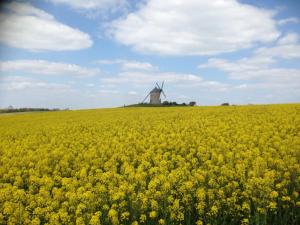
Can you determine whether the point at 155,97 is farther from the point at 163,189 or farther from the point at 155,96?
the point at 163,189

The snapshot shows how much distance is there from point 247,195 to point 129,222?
2.58 metres

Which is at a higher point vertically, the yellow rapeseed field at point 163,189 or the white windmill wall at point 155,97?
the white windmill wall at point 155,97

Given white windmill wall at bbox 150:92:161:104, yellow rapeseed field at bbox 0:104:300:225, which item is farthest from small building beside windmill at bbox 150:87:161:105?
yellow rapeseed field at bbox 0:104:300:225

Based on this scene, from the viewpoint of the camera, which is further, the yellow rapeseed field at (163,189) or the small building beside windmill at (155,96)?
the small building beside windmill at (155,96)

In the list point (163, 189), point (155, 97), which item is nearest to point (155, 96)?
point (155, 97)

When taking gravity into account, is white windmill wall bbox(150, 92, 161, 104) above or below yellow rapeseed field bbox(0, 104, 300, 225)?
above

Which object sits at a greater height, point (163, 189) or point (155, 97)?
point (155, 97)

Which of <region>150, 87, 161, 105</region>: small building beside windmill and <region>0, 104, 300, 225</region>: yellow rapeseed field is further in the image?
<region>150, 87, 161, 105</region>: small building beside windmill

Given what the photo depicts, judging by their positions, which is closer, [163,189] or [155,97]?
[163,189]

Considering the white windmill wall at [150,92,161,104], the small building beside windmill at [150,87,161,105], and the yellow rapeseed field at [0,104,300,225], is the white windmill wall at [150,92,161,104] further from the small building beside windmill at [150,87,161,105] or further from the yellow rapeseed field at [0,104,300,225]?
the yellow rapeseed field at [0,104,300,225]

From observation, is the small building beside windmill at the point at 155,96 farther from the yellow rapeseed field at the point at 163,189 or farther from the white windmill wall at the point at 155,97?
the yellow rapeseed field at the point at 163,189

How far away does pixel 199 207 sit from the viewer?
8.38 m

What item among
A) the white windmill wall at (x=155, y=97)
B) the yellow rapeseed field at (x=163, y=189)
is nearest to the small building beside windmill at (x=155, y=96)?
the white windmill wall at (x=155, y=97)

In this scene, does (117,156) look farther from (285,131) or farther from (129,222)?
(285,131)
